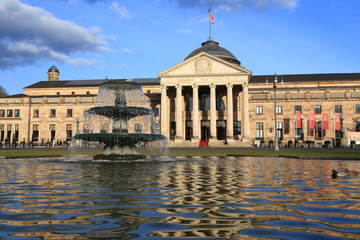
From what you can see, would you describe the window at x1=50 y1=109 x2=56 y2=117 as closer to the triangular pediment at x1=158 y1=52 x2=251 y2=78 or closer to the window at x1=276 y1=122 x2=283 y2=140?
the triangular pediment at x1=158 y1=52 x2=251 y2=78

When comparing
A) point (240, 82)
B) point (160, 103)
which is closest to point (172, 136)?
point (160, 103)

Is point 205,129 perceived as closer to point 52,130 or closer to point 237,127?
point 237,127

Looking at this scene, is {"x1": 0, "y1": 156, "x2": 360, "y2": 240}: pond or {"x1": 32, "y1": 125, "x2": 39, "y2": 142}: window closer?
{"x1": 0, "y1": 156, "x2": 360, "y2": 240}: pond

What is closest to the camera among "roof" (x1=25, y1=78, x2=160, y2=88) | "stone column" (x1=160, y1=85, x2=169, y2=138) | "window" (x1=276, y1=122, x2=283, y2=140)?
"stone column" (x1=160, y1=85, x2=169, y2=138)

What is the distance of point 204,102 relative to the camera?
69.9 m

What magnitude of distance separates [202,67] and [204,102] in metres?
9.12

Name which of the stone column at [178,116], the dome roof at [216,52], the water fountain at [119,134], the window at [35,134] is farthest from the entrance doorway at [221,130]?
the water fountain at [119,134]

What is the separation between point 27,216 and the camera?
5.14 metres

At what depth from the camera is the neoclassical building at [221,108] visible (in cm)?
6225

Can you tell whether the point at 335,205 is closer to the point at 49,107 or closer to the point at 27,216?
the point at 27,216

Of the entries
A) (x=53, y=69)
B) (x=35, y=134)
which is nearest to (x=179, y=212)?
(x=35, y=134)

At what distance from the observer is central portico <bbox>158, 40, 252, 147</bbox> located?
61.5 metres

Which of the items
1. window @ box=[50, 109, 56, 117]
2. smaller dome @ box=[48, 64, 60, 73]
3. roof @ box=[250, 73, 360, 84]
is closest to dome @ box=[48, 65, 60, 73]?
smaller dome @ box=[48, 64, 60, 73]

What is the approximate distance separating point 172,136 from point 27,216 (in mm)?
62450
